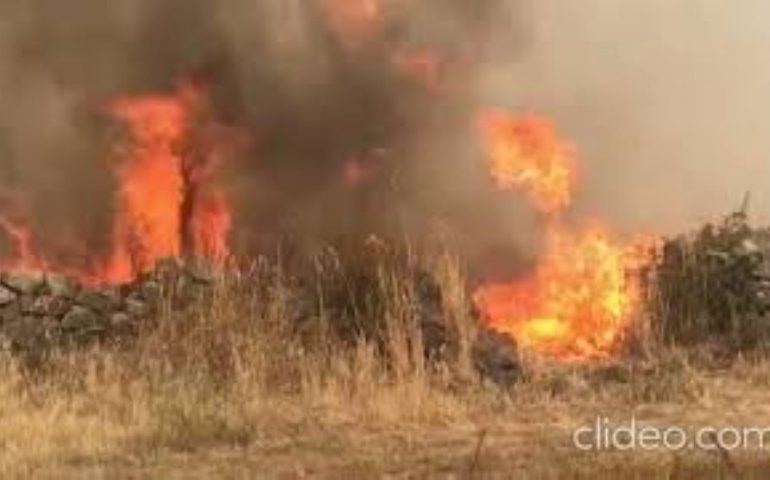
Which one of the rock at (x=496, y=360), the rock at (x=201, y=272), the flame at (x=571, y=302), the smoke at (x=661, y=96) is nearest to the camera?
the rock at (x=496, y=360)

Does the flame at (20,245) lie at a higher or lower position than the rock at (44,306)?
higher

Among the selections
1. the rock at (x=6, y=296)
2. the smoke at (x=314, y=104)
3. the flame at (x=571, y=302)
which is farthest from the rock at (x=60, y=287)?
the flame at (x=571, y=302)

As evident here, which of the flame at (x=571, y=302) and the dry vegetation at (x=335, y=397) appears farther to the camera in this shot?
the flame at (x=571, y=302)

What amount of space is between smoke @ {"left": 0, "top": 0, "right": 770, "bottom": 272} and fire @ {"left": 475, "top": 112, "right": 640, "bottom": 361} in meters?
0.43

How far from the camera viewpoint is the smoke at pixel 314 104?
20688 mm

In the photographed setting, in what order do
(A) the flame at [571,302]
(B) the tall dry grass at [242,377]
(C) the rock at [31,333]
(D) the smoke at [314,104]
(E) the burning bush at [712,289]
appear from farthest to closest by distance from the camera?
(D) the smoke at [314,104] < (A) the flame at [571,302] < (E) the burning bush at [712,289] < (C) the rock at [31,333] < (B) the tall dry grass at [242,377]

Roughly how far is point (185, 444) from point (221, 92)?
9333mm

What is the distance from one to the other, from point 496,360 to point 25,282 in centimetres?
500

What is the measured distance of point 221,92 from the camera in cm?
2102

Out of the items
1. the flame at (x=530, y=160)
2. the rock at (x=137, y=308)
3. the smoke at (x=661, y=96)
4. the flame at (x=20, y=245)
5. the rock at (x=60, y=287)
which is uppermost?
the smoke at (x=661, y=96)

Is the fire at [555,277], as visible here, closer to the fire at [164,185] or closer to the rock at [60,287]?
the fire at [164,185]

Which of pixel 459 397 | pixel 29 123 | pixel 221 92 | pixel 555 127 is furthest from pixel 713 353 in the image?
pixel 29 123

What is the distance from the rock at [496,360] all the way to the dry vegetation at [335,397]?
18 centimetres

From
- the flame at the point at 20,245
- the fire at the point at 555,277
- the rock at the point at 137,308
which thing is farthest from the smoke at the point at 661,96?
the rock at the point at 137,308
